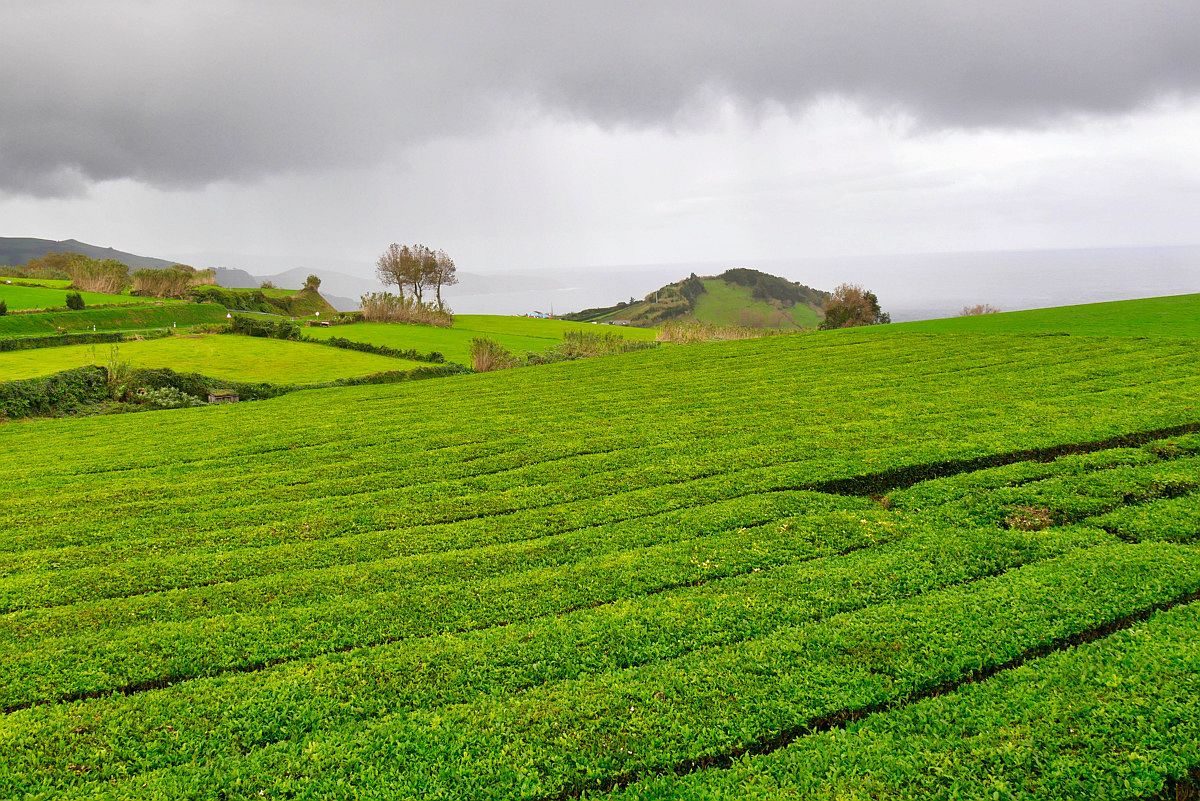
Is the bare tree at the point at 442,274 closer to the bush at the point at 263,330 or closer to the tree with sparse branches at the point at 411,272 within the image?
the tree with sparse branches at the point at 411,272

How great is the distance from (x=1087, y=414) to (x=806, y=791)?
39.4ft

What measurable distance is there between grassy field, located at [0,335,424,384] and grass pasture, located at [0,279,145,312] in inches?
532

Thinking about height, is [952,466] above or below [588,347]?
below

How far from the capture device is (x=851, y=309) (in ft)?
216

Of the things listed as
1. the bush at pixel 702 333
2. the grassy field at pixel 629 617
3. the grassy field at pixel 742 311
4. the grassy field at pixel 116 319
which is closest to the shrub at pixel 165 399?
the grassy field at pixel 629 617

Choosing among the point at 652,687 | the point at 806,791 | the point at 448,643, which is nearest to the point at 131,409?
the point at 448,643

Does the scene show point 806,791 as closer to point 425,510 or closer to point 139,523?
point 425,510

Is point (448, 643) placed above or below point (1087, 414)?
below

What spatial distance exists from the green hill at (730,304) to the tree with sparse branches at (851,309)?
76428mm

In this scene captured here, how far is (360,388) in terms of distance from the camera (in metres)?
26.1

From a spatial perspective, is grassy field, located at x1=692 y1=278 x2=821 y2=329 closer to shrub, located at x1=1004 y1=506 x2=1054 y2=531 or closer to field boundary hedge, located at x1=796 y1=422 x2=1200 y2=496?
field boundary hedge, located at x1=796 y1=422 x2=1200 y2=496

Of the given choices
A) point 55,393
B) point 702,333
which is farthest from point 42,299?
point 702,333

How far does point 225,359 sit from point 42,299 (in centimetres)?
2705

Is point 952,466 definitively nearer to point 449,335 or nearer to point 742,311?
point 449,335
